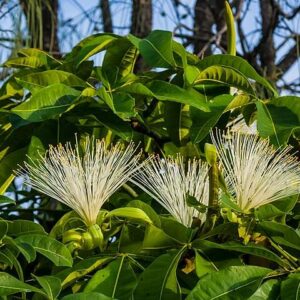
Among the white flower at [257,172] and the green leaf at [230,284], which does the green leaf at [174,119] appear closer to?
the white flower at [257,172]

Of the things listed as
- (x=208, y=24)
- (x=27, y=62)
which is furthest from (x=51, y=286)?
(x=208, y=24)

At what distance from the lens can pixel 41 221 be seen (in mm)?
1331

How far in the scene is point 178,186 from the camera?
0.97 m

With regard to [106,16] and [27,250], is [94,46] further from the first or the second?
[106,16]

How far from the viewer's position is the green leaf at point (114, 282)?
2.83 ft

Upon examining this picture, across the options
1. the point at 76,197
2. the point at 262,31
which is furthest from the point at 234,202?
the point at 262,31

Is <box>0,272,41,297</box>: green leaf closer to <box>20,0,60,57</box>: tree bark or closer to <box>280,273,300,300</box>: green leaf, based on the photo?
<box>280,273,300,300</box>: green leaf

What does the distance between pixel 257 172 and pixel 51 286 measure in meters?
0.30

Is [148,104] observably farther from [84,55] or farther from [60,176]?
[60,176]

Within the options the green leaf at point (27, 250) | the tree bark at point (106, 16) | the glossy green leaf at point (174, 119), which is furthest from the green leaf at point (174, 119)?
the tree bark at point (106, 16)

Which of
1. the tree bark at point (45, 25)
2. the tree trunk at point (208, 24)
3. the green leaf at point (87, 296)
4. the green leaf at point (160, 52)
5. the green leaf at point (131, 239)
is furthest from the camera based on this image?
the tree trunk at point (208, 24)

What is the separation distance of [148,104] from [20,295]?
1.18ft

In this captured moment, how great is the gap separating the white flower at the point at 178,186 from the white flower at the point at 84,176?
4cm

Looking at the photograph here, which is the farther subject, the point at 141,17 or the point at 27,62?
the point at 141,17
